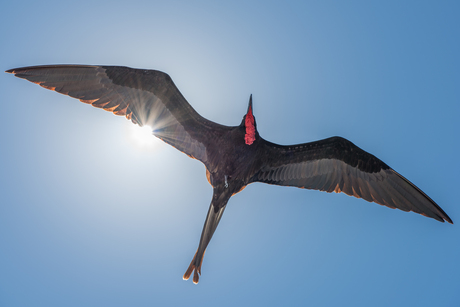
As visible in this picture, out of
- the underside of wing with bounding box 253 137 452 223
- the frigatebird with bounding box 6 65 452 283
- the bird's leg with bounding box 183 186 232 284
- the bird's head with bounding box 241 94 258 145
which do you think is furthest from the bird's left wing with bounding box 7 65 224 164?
the underside of wing with bounding box 253 137 452 223

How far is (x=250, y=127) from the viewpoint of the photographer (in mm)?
5621

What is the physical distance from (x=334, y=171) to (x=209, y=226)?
2.67 metres

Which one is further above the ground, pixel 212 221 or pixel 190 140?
pixel 190 140

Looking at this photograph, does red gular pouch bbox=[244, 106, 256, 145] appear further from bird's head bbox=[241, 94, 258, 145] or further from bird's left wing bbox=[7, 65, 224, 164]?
bird's left wing bbox=[7, 65, 224, 164]

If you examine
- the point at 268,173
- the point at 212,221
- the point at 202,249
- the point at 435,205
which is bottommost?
the point at 202,249

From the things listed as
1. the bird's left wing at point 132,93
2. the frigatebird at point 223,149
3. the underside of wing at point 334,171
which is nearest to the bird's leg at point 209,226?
the frigatebird at point 223,149

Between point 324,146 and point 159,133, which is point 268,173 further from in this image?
point 159,133

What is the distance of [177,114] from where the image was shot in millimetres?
6137

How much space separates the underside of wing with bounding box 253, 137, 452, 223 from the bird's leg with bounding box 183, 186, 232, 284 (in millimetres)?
895

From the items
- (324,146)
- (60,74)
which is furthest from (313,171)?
(60,74)

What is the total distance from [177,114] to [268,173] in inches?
81.5

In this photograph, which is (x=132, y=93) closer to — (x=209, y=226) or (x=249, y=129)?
(x=249, y=129)

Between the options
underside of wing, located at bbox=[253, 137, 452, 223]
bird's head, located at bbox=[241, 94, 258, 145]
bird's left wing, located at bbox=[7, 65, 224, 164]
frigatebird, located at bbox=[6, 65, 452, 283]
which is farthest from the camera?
underside of wing, located at bbox=[253, 137, 452, 223]

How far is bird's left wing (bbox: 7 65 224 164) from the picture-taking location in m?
5.60
